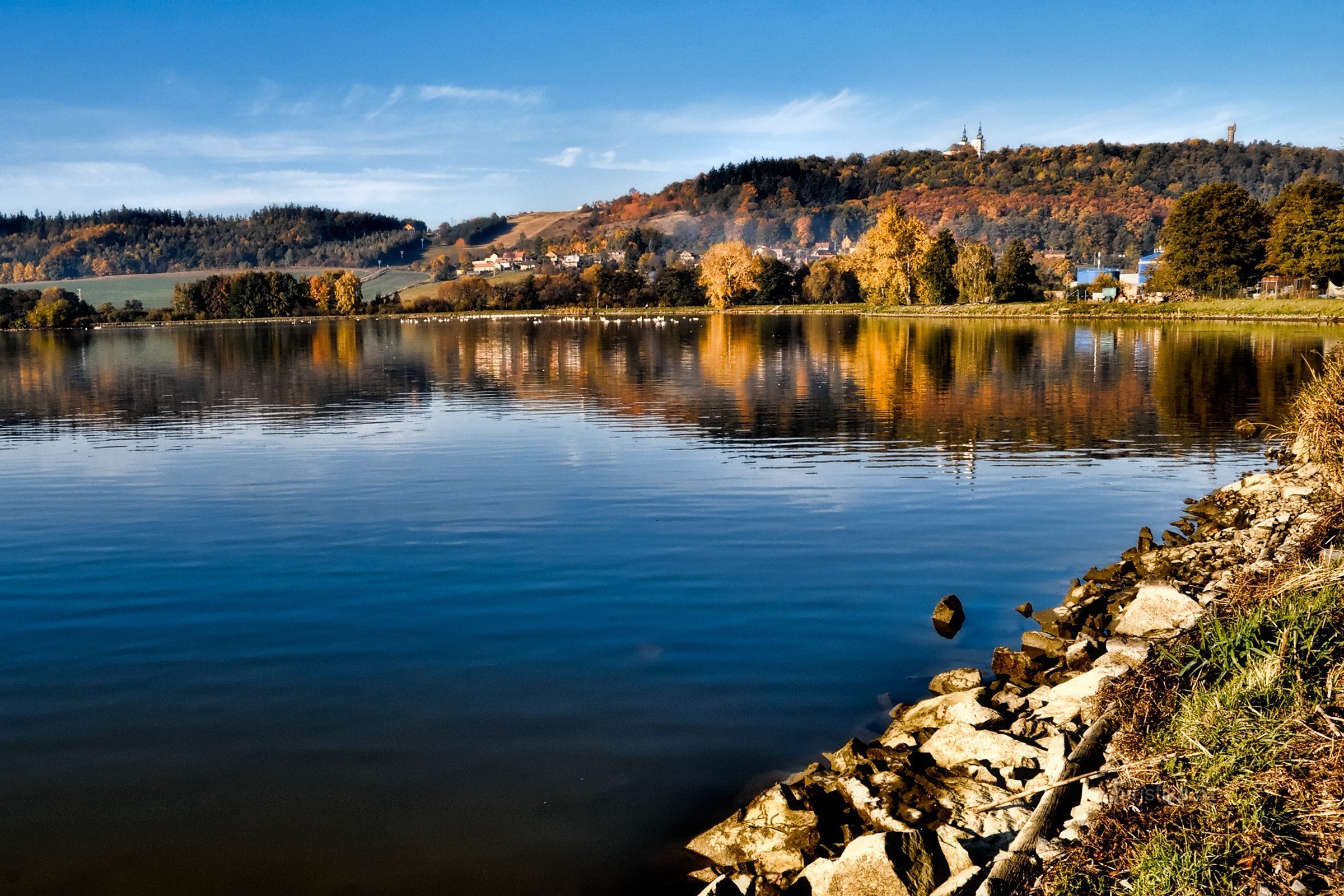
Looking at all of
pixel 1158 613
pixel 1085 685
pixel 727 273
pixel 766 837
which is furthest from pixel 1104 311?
pixel 766 837

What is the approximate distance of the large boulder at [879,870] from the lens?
6.49 meters

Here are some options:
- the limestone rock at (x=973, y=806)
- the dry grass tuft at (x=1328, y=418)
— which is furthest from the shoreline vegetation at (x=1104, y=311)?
the limestone rock at (x=973, y=806)

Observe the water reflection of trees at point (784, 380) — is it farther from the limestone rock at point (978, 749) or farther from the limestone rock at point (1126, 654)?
the limestone rock at point (978, 749)

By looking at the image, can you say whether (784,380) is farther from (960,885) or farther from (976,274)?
(976,274)

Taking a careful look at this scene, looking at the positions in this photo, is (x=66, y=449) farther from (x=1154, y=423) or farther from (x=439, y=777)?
(x=1154, y=423)

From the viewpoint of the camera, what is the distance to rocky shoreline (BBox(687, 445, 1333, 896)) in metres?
6.64

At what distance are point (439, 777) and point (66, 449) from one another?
2554cm

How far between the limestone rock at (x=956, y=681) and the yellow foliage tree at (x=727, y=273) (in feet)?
535

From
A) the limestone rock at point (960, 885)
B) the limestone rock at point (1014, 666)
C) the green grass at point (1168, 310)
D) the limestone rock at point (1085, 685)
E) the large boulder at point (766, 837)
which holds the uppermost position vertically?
the green grass at point (1168, 310)

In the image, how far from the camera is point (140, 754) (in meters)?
9.51

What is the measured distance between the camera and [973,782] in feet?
26.5

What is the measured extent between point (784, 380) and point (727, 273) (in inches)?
5114

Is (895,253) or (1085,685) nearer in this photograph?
(1085,685)

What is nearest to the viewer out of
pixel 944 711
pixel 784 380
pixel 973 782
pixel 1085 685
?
pixel 973 782
